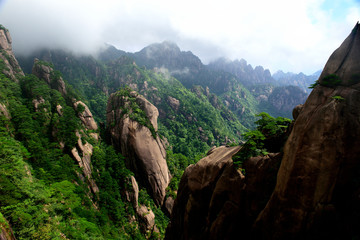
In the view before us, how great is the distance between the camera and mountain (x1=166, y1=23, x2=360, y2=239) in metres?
7.62

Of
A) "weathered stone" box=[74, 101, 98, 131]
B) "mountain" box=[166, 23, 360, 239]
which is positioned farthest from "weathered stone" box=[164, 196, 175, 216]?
"mountain" box=[166, 23, 360, 239]

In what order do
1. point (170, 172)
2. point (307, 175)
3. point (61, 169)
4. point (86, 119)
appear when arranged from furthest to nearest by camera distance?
point (170, 172) → point (86, 119) → point (61, 169) → point (307, 175)

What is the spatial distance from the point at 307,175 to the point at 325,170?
0.74 metres

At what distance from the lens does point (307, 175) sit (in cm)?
812

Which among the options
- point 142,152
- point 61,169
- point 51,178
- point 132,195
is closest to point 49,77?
point 61,169

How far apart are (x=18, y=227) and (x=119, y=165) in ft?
81.9

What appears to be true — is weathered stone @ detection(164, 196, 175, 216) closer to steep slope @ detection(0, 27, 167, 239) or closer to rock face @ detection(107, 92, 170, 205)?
rock face @ detection(107, 92, 170, 205)

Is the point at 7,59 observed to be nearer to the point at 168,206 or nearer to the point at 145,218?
the point at 145,218

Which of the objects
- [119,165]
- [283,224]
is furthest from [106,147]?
[283,224]

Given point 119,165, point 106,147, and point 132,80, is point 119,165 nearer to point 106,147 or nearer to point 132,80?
point 106,147

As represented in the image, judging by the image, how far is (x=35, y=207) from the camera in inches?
605

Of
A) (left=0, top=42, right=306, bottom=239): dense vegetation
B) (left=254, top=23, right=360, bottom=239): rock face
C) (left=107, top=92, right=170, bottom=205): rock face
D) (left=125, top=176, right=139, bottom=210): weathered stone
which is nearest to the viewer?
(left=254, top=23, right=360, bottom=239): rock face

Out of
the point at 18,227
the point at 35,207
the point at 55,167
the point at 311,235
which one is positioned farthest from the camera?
the point at 55,167

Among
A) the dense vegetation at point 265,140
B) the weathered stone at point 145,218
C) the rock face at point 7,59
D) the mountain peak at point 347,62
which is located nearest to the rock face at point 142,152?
the weathered stone at point 145,218
